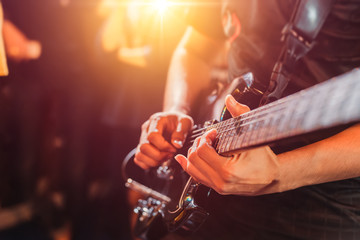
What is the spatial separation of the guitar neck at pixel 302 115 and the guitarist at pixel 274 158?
6 centimetres

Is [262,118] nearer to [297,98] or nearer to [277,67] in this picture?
[297,98]

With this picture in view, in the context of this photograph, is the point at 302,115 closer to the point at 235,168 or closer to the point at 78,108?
the point at 235,168

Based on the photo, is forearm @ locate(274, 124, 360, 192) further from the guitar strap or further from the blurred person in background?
the blurred person in background

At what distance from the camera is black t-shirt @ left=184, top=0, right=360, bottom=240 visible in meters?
0.92

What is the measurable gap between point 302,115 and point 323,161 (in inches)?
11.5

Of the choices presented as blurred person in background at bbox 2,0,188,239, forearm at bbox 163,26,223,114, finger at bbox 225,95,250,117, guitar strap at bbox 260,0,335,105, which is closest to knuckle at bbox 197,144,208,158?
finger at bbox 225,95,250,117

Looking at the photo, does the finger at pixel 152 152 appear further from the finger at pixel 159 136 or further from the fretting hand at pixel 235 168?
the fretting hand at pixel 235 168

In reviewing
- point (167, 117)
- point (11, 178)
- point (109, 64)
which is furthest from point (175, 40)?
point (11, 178)

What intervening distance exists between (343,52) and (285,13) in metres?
0.29

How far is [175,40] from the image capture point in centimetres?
270

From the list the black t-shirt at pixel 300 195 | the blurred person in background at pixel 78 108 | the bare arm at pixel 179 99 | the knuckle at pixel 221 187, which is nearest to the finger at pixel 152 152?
the bare arm at pixel 179 99

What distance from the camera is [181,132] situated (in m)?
1.14

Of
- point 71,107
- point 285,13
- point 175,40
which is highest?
point 285,13

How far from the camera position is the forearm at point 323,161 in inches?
30.3
